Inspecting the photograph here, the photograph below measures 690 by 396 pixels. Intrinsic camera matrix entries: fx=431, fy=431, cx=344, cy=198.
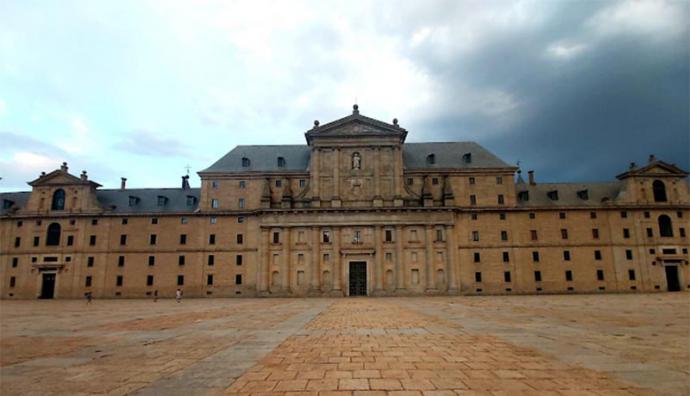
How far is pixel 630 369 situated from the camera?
29.9ft

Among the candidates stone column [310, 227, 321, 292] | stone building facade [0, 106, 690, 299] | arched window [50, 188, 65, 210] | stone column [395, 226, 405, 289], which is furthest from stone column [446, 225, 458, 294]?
arched window [50, 188, 65, 210]

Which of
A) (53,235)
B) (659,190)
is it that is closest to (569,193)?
(659,190)

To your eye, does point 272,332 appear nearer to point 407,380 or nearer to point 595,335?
point 407,380

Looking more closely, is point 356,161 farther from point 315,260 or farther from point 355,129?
point 315,260

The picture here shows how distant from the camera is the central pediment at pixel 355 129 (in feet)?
192

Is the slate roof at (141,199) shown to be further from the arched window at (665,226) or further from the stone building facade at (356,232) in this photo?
the arched window at (665,226)

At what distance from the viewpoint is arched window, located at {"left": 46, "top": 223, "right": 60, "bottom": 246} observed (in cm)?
5909

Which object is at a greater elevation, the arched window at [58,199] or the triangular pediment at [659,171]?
the triangular pediment at [659,171]

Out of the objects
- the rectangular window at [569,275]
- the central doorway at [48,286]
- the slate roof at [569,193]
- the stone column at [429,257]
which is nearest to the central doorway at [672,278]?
the slate roof at [569,193]

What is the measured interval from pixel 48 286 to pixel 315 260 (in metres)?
36.7

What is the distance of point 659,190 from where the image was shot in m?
59.2

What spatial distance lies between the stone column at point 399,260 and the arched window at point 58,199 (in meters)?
46.6

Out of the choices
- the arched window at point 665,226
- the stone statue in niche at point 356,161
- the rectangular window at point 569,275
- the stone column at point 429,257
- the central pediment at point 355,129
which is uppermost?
the central pediment at point 355,129

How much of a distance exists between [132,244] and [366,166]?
33662 mm
